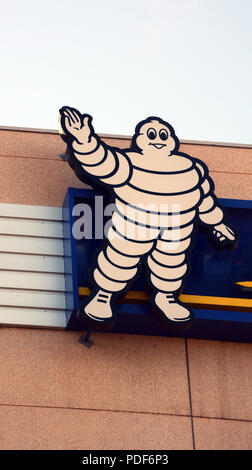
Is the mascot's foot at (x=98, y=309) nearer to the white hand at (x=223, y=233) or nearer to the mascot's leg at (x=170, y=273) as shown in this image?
the mascot's leg at (x=170, y=273)

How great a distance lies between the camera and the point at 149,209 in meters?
10.1

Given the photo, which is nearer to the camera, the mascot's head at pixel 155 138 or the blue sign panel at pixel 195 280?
the blue sign panel at pixel 195 280

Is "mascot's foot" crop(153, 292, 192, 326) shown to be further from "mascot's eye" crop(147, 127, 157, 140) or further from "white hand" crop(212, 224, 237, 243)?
"mascot's eye" crop(147, 127, 157, 140)

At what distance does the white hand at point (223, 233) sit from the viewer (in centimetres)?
1014

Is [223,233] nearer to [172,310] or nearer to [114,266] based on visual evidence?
[172,310]

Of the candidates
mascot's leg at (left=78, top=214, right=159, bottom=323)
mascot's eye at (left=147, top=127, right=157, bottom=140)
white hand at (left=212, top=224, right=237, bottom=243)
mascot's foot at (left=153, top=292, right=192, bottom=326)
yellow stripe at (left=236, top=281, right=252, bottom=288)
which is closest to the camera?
mascot's leg at (left=78, top=214, right=159, bottom=323)

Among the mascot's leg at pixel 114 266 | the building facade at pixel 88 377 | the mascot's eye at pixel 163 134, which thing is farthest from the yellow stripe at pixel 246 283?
the mascot's eye at pixel 163 134

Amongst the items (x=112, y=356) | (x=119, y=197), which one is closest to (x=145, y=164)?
(x=119, y=197)

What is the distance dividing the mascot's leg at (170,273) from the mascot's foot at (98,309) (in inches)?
24.2

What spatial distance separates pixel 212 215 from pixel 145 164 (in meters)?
1.21

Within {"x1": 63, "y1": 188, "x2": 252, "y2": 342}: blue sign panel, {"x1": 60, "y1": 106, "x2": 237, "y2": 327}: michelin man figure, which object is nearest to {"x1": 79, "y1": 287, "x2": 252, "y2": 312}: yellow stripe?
{"x1": 63, "y1": 188, "x2": 252, "y2": 342}: blue sign panel

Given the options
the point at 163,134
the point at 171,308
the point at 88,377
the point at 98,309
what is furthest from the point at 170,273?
the point at 163,134

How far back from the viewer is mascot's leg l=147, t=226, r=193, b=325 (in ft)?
30.5

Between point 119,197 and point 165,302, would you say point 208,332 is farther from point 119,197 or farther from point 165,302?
point 119,197
